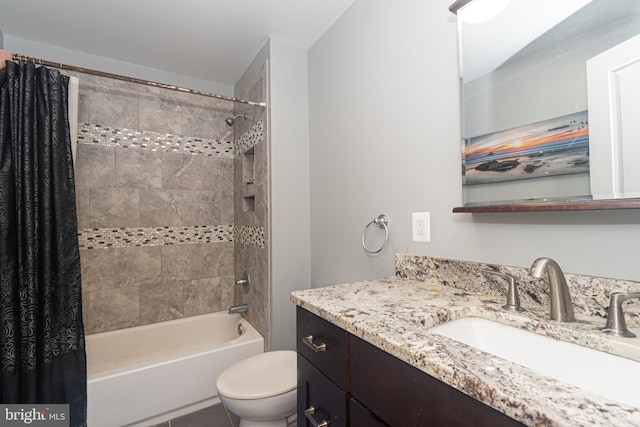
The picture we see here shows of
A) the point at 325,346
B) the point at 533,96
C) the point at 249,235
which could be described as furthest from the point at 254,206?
the point at 533,96

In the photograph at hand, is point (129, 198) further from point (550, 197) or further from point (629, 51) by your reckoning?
point (629, 51)

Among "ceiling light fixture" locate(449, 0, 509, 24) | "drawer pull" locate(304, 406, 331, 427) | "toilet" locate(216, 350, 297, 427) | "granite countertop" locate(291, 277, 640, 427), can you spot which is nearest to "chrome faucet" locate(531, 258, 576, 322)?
"granite countertop" locate(291, 277, 640, 427)

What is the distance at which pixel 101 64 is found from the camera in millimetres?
2139

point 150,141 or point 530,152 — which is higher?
point 150,141

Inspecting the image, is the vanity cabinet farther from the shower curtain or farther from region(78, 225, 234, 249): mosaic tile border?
region(78, 225, 234, 249): mosaic tile border

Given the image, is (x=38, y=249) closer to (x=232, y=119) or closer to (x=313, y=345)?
(x=232, y=119)

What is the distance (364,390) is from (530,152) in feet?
2.74

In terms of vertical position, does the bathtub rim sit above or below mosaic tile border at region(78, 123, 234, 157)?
below

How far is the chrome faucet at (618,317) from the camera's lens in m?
0.60

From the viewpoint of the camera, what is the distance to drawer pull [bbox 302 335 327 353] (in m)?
0.83

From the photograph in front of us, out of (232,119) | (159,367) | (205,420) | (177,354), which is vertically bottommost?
(205,420)

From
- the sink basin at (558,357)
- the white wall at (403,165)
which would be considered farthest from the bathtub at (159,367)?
the sink basin at (558,357)

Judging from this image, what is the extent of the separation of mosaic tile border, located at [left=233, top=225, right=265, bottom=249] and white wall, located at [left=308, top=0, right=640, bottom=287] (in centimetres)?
40

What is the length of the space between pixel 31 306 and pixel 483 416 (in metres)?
2.05
